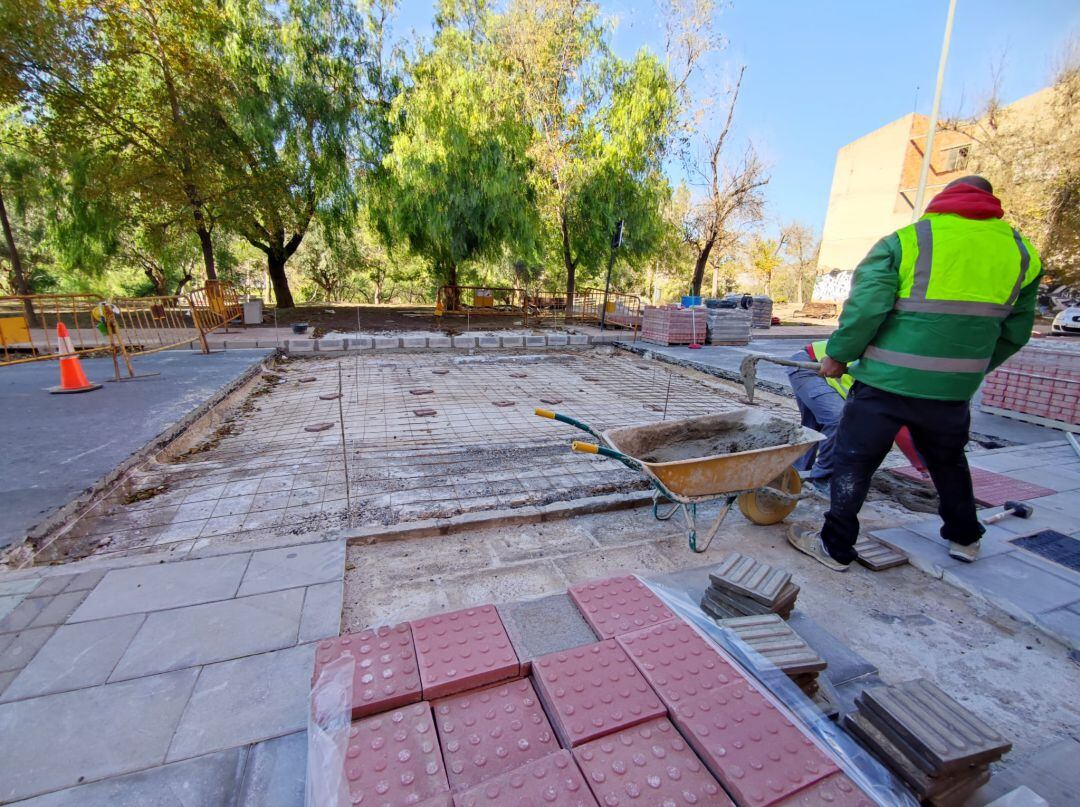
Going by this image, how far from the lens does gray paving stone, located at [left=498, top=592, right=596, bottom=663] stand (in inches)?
66.3

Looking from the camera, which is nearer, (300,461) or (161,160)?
(300,461)

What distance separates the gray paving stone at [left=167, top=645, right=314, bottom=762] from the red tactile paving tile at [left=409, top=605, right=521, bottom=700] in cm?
63

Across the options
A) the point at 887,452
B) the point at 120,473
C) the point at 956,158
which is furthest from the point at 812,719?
the point at 956,158

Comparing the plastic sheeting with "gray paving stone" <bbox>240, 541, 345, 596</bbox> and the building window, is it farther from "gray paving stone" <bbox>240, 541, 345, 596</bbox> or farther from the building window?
the building window

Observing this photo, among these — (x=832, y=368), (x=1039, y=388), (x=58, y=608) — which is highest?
(x=832, y=368)

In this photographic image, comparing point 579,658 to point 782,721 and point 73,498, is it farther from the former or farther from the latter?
point 73,498

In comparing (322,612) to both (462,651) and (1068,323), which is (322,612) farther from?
(1068,323)

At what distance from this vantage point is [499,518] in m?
3.33

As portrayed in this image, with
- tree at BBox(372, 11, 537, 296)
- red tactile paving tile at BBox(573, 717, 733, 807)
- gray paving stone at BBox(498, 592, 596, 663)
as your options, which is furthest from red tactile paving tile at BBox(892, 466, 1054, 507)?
tree at BBox(372, 11, 537, 296)

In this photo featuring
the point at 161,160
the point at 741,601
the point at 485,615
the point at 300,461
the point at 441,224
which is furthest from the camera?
the point at 441,224

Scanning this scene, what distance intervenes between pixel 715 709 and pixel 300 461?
4.15 m

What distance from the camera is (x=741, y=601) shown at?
2025 millimetres

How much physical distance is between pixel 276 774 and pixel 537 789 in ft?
3.24

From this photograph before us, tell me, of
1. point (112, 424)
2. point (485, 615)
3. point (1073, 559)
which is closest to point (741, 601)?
point (485, 615)
